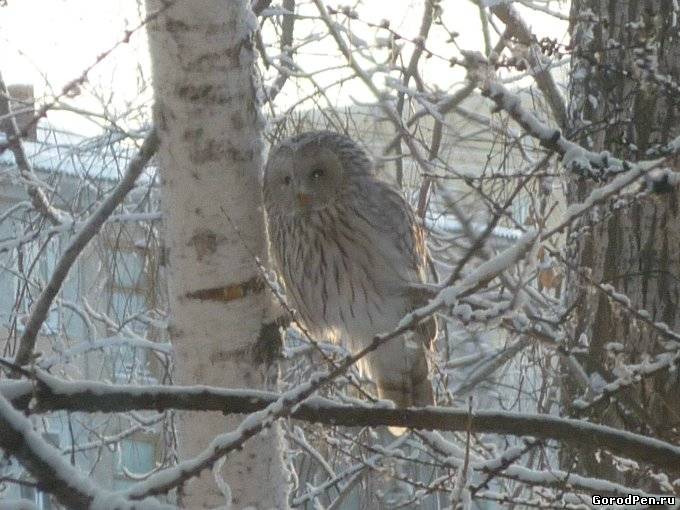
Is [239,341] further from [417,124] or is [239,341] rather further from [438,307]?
[417,124]

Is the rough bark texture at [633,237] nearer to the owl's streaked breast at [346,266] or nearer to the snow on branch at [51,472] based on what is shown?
the owl's streaked breast at [346,266]

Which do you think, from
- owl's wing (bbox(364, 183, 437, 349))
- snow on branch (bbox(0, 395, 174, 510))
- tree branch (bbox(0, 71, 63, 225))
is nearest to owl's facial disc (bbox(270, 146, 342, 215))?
owl's wing (bbox(364, 183, 437, 349))

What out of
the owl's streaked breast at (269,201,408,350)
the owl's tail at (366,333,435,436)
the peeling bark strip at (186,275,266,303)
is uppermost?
the owl's streaked breast at (269,201,408,350)

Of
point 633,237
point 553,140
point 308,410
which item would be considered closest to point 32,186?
point 633,237

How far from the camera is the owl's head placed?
2.34m

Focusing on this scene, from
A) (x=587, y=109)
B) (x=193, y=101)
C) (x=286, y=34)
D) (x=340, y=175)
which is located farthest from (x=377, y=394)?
(x=286, y=34)

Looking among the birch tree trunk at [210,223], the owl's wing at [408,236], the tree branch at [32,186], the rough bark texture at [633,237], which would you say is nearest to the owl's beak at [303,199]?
the owl's wing at [408,236]

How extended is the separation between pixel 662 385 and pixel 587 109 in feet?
2.01

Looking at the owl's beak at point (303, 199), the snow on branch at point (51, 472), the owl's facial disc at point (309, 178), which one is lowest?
the snow on branch at point (51, 472)

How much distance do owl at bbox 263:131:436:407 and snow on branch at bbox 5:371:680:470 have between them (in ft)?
3.26

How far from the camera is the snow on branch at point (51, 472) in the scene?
3.33 ft

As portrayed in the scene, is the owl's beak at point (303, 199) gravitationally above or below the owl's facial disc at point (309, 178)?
below

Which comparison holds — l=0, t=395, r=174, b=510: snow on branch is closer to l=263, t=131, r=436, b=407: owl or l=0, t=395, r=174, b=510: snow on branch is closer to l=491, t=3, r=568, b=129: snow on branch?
l=263, t=131, r=436, b=407: owl

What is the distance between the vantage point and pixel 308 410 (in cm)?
128
